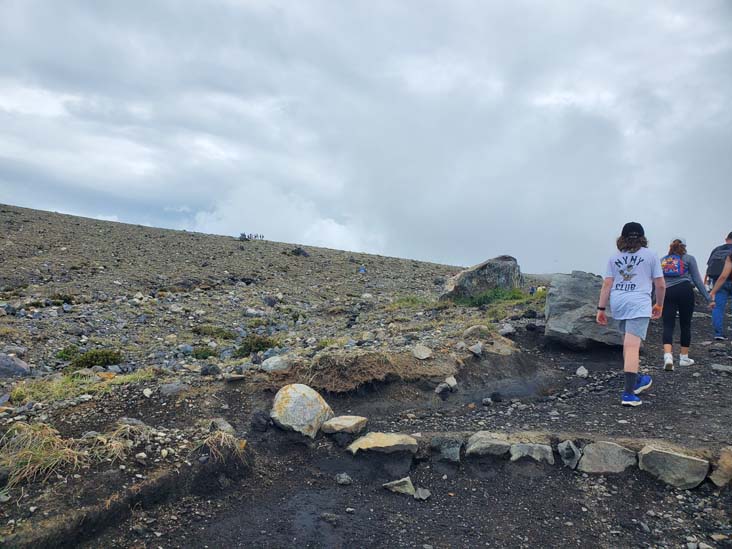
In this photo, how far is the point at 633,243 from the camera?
7453 millimetres

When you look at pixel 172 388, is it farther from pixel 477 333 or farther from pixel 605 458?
pixel 477 333

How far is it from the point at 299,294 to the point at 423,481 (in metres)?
18.0

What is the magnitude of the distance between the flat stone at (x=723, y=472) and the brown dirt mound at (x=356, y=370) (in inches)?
148

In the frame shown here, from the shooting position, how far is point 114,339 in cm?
1373

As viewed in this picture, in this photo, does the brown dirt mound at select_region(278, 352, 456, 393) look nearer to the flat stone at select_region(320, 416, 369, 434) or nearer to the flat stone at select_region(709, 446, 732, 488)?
the flat stone at select_region(320, 416, 369, 434)

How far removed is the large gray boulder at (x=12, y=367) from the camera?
9.72 meters

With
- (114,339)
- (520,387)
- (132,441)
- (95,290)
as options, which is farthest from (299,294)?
(132,441)

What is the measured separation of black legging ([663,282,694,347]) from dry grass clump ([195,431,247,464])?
706cm

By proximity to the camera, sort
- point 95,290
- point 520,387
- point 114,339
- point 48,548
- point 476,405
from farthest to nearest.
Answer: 1. point 95,290
2. point 114,339
3. point 520,387
4. point 476,405
5. point 48,548

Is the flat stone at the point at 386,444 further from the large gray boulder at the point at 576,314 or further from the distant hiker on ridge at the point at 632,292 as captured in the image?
the large gray boulder at the point at 576,314

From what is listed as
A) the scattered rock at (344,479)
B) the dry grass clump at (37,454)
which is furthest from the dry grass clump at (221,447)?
the dry grass clump at (37,454)

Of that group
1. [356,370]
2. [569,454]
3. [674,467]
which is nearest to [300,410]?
[356,370]

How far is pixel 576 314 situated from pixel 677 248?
2047mm

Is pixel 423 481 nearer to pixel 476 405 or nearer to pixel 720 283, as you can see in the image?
pixel 476 405
